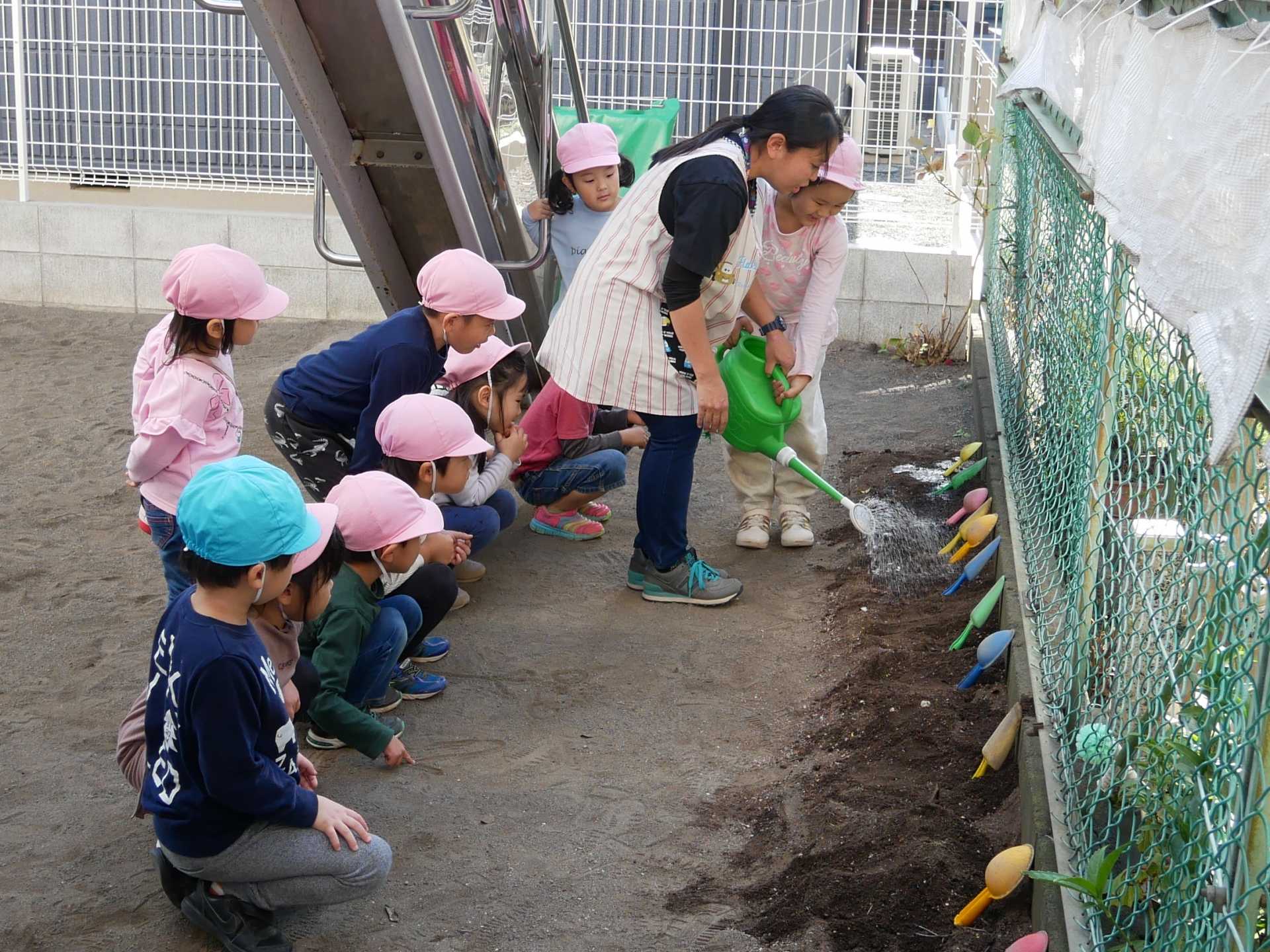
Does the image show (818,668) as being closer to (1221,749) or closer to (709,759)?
(709,759)

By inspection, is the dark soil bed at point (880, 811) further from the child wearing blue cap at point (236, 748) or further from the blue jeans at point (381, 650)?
the blue jeans at point (381, 650)

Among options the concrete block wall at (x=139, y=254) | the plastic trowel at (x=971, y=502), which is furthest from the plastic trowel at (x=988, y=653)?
the concrete block wall at (x=139, y=254)

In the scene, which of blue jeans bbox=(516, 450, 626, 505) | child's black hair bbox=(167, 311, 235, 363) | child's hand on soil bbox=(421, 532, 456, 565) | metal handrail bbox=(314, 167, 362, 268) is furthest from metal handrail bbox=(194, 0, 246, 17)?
child's hand on soil bbox=(421, 532, 456, 565)

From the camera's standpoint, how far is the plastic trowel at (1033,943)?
2.12 m

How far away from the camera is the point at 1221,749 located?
1.71m

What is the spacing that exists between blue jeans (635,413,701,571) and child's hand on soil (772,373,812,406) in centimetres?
32

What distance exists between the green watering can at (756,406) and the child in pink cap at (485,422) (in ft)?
2.15

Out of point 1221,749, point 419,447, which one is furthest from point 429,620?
point 1221,749

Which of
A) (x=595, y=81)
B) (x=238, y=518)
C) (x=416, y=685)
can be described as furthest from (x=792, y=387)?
(x=595, y=81)

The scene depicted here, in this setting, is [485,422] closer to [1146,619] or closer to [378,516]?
[378,516]

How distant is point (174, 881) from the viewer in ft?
8.15

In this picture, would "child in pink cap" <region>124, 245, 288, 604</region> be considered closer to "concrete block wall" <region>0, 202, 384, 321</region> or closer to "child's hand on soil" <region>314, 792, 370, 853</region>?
"child's hand on soil" <region>314, 792, 370, 853</region>

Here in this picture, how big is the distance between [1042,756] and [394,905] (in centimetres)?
133

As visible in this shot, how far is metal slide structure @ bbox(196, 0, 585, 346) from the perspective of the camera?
12.7 ft
